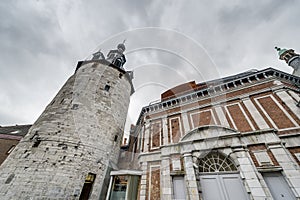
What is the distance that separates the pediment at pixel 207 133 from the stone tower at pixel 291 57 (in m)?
18.1

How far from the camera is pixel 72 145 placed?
9.12 meters

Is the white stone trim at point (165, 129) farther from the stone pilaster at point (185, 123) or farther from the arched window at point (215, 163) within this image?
the arched window at point (215, 163)

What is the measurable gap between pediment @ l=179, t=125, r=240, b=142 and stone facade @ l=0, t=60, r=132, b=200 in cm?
654

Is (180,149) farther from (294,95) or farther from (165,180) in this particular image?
(294,95)

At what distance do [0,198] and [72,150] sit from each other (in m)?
3.77

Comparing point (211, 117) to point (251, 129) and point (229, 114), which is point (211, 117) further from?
point (251, 129)

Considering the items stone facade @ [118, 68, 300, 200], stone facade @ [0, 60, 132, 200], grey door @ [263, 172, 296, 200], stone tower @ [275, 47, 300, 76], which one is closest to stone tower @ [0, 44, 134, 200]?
stone facade @ [0, 60, 132, 200]

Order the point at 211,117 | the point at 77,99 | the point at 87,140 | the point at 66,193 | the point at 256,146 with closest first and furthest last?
1. the point at 256,146
2. the point at 66,193
3. the point at 211,117
4. the point at 87,140
5. the point at 77,99

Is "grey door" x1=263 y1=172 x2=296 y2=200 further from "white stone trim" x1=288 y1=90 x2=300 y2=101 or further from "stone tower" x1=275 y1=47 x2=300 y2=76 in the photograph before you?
"stone tower" x1=275 y1=47 x2=300 y2=76

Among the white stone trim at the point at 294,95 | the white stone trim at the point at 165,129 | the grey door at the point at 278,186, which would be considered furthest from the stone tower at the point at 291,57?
the white stone trim at the point at 165,129

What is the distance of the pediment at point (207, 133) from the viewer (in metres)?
7.05

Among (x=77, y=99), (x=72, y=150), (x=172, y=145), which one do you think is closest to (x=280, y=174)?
(x=172, y=145)

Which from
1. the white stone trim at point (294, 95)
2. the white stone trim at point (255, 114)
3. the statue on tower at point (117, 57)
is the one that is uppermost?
the statue on tower at point (117, 57)

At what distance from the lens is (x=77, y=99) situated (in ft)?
37.0
